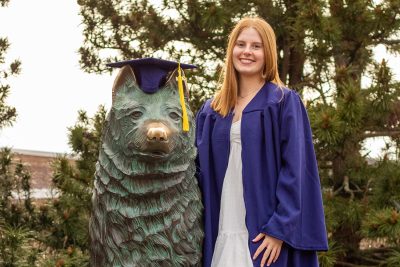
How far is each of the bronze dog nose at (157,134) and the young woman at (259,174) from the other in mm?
456

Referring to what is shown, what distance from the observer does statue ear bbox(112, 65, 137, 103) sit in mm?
2756

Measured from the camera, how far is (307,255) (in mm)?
2969

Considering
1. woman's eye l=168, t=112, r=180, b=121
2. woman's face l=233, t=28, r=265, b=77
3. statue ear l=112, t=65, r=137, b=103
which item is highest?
woman's face l=233, t=28, r=265, b=77

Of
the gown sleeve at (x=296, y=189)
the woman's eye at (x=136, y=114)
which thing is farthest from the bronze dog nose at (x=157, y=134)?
the gown sleeve at (x=296, y=189)

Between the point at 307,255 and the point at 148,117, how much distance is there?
0.92 metres

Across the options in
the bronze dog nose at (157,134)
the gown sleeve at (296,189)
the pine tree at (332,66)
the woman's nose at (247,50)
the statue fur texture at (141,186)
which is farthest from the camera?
the pine tree at (332,66)

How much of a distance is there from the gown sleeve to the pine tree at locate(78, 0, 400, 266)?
1.20 metres

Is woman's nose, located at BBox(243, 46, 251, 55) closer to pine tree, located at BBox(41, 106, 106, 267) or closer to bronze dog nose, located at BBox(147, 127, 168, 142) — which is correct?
bronze dog nose, located at BBox(147, 127, 168, 142)

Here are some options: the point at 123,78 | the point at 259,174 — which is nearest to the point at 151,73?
the point at 123,78

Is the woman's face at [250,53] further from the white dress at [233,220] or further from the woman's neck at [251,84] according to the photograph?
the white dress at [233,220]

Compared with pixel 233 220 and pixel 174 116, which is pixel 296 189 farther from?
pixel 174 116

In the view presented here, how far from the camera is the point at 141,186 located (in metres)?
2.71

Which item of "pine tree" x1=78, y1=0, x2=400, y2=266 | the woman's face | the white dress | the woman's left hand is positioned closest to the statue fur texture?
the white dress

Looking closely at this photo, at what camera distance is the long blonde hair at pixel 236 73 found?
3.04 metres
